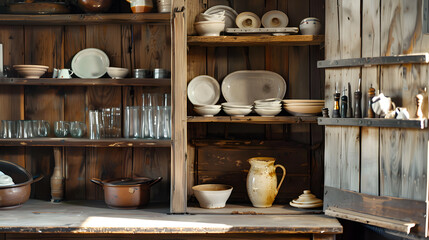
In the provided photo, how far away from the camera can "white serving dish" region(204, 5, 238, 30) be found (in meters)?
3.10

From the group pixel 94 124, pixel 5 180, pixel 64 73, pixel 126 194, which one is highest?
pixel 64 73

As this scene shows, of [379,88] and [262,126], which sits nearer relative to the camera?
[379,88]

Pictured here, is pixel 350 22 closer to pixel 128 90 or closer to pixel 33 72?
pixel 128 90

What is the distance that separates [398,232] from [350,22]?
118 centimetres

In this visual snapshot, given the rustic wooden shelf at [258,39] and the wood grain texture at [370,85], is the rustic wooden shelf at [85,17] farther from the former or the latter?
the wood grain texture at [370,85]

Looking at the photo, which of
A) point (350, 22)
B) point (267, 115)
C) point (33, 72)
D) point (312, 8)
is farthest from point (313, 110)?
point (33, 72)

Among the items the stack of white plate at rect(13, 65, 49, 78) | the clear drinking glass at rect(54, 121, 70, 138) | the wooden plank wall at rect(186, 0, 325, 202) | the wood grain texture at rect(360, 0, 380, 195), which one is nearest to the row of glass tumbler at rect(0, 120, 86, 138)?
the clear drinking glass at rect(54, 121, 70, 138)

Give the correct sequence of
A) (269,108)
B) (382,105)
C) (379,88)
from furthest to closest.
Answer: (269,108)
(379,88)
(382,105)

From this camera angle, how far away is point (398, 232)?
93.2 inches

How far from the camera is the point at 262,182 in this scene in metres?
2.88

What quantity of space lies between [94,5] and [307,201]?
6.06 feet

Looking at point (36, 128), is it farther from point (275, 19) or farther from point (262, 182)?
point (275, 19)

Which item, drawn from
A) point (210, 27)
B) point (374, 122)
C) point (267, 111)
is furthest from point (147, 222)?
point (374, 122)

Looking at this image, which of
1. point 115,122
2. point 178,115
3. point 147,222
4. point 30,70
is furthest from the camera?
point 115,122
